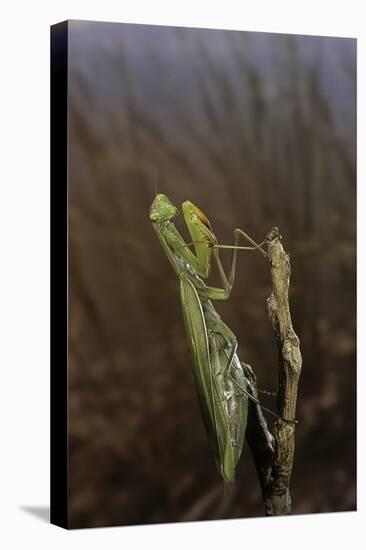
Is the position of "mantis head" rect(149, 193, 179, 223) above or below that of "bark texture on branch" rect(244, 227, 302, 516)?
above

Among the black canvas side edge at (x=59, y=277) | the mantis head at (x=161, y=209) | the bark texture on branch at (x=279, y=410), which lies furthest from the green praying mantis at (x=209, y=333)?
the black canvas side edge at (x=59, y=277)

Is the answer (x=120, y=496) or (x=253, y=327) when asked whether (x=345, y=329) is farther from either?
(x=120, y=496)

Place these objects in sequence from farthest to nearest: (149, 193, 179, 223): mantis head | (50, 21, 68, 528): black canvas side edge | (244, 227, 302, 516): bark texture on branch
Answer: (244, 227, 302, 516): bark texture on branch → (149, 193, 179, 223): mantis head → (50, 21, 68, 528): black canvas side edge

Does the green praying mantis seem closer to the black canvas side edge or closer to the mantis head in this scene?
the mantis head

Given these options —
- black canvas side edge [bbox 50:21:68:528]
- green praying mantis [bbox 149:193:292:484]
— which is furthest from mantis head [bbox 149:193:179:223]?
black canvas side edge [bbox 50:21:68:528]

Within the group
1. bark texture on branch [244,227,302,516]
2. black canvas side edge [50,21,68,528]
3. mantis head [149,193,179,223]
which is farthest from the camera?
bark texture on branch [244,227,302,516]

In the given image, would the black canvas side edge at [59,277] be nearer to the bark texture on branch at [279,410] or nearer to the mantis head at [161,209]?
the mantis head at [161,209]

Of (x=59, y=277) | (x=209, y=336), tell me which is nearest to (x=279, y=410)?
(x=209, y=336)

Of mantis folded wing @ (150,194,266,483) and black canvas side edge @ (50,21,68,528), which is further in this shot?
mantis folded wing @ (150,194,266,483)
